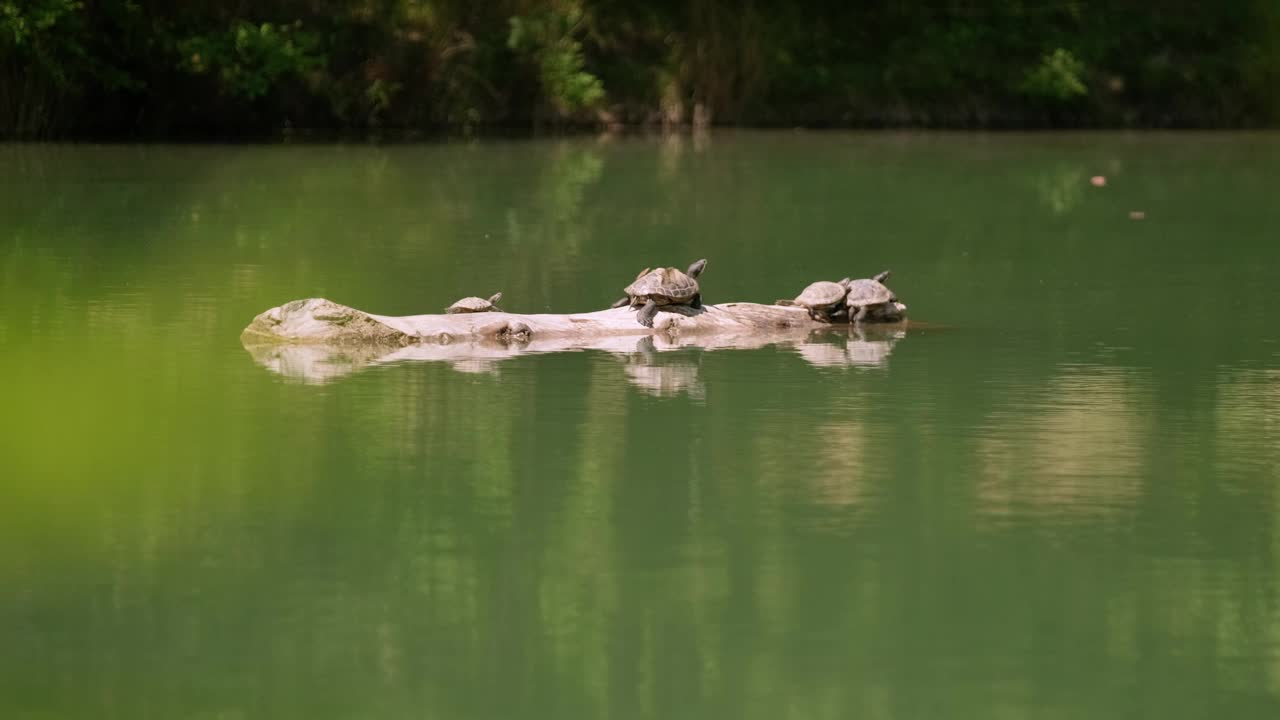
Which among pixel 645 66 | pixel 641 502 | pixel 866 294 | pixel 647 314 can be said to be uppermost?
pixel 645 66

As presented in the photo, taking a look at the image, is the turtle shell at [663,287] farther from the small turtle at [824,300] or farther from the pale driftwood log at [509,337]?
the small turtle at [824,300]

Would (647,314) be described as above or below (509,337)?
above

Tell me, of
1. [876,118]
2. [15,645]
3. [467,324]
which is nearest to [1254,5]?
[876,118]

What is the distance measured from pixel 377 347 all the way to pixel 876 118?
1244 inches

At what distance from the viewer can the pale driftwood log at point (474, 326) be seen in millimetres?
12617

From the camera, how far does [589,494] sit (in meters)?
8.63

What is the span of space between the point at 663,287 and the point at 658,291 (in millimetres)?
39

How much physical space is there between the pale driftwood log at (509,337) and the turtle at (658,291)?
8 centimetres

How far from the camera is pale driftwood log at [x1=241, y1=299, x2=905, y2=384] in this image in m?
12.2

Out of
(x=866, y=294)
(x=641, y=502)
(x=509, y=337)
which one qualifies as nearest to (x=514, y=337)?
(x=509, y=337)

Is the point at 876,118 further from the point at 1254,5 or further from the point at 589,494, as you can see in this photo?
the point at 589,494

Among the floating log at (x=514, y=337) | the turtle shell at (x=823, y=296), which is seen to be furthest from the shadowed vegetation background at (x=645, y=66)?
the floating log at (x=514, y=337)

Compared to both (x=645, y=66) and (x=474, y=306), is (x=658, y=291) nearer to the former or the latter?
(x=474, y=306)

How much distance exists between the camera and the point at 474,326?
42.4ft
